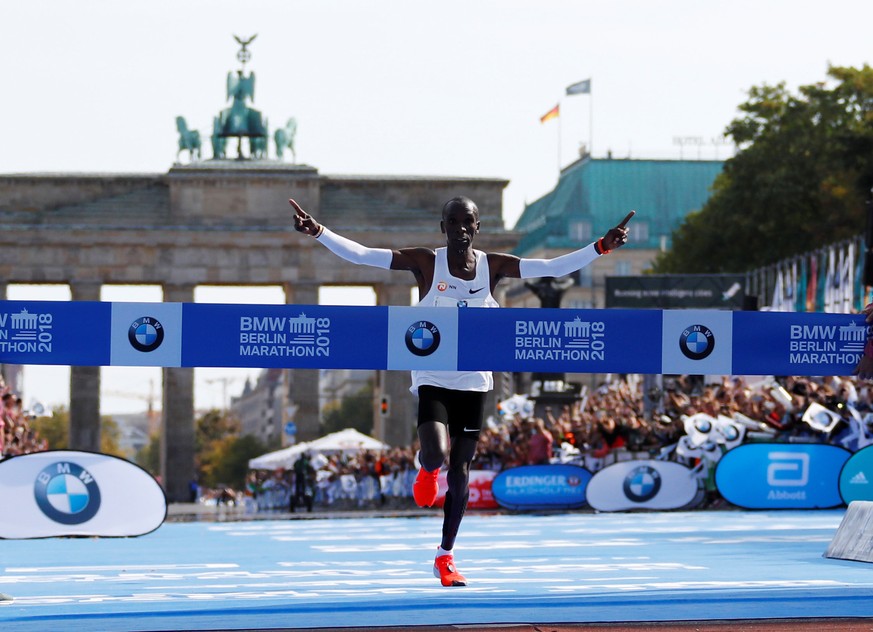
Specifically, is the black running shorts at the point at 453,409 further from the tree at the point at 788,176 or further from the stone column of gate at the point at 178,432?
the stone column of gate at the point at 178,432

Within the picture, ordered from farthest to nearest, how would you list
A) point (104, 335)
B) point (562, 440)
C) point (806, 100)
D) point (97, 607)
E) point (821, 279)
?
point (806, 100) → point (821, 279) → point (562, 440) → point (104, 335) → point (97, 607)

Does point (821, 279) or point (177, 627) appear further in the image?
point (821, 279)

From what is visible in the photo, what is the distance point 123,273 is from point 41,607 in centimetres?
6522

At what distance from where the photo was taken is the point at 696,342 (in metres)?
10.8

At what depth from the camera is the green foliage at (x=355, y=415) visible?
13925 cm

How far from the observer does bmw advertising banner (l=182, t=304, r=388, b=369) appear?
1033 centimetres

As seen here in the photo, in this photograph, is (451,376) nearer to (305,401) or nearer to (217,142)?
(305,401)

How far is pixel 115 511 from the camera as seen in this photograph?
53.6 ft

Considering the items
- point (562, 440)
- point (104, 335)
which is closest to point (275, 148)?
point (562, 440)

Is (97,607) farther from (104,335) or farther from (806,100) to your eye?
(806,100)

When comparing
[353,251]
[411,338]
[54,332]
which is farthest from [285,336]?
[54,332]

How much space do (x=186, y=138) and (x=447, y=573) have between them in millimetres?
64723

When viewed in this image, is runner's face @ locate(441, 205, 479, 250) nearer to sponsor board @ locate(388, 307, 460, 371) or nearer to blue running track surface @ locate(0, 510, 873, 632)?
sponsor board @ locate(388, 307, 460, 371)

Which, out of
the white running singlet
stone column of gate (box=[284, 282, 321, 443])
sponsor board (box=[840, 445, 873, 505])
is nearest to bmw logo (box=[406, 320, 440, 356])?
the white running singlet
